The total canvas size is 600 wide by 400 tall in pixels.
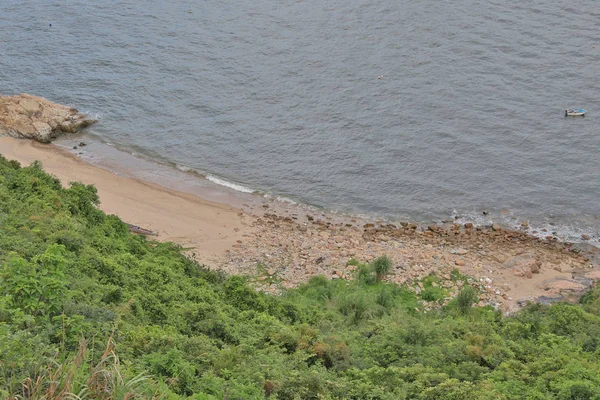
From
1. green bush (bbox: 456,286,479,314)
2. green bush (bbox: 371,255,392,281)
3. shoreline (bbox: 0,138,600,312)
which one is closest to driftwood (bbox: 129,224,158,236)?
shoreline (bbox: 0,138,600,312)

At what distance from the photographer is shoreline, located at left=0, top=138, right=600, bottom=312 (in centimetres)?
2956

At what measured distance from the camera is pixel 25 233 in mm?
20359

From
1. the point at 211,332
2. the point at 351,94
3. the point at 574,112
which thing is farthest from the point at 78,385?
the point at 574,112

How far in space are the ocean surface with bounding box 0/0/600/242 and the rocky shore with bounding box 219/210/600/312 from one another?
1793 millimetres

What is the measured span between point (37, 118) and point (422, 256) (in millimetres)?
27231

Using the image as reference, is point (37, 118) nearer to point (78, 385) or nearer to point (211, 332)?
point (211, 332)

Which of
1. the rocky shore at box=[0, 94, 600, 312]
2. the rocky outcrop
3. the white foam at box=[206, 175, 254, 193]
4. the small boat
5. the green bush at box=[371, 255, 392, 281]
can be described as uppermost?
the small boat

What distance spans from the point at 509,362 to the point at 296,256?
14201 millimetres

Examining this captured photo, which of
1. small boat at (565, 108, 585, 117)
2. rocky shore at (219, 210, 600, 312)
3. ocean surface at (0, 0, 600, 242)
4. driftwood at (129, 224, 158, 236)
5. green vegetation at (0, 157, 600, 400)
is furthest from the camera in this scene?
small boat at (565, 108, 585, 117)

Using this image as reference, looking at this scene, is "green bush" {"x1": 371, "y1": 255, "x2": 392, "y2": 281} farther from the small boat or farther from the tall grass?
the small boat

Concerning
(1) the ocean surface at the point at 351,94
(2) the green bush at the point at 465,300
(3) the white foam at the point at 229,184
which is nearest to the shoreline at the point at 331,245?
(3) the white foam at the point at 229,184

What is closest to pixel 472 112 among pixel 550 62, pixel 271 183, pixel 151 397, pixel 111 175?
pixel 550 62

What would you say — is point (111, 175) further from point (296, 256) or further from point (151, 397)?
point (151, 397)

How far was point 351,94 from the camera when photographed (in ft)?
148
